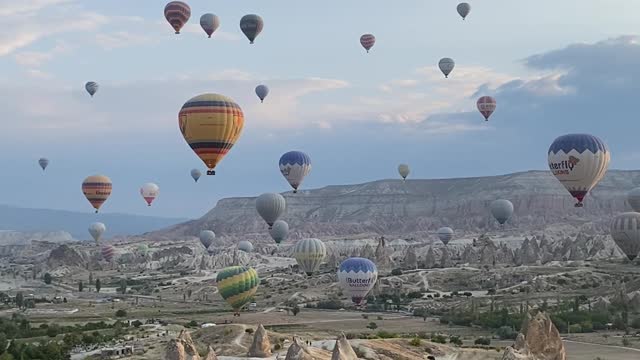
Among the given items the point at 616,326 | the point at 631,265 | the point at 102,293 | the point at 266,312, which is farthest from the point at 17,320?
the point at 631,265

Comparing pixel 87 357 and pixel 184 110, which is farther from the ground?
pixel 184 110

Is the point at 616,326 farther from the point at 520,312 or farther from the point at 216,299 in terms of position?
the point at 216,299

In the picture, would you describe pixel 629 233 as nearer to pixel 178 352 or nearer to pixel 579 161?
pixel 579 161

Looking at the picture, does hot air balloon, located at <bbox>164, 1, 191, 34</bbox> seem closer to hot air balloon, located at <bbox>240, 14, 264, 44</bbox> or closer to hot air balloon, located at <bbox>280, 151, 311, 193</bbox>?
hot air balloon, located at <bbox>240, 14, 264, 44</bbox>

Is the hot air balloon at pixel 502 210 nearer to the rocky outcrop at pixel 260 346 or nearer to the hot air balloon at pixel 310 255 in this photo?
the hot air balloon at pixel 310 255

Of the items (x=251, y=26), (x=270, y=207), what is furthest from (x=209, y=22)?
(x=270, y=207)

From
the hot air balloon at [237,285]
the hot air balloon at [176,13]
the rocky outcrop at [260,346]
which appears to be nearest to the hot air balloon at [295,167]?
the hot air balloon at [176,13]
